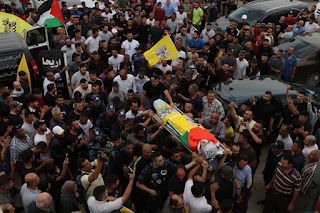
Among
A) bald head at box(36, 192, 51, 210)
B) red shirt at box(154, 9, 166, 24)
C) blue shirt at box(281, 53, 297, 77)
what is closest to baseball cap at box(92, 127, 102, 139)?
bald head at box(36, 192, 51, 210)

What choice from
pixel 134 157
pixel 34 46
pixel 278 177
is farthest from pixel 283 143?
pixel 34 46

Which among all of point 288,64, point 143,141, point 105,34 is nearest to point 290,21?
point 288,64

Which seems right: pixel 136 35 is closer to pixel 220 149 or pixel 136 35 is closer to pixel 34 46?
pixel 34 46

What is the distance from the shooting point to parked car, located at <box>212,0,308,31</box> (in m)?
14.2

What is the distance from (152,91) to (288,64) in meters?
4.68

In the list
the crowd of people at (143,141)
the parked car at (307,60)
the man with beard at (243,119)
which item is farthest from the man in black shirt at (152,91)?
the parked car at (307,60)

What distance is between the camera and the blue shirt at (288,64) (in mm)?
10781

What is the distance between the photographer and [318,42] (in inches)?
464

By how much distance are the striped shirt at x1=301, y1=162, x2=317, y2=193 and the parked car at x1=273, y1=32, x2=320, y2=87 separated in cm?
560

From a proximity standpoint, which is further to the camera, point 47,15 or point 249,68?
point 47,15

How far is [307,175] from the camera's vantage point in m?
6.35

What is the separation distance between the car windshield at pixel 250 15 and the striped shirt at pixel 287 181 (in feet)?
29.3

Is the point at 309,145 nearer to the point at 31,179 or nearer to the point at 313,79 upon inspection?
the point at 31,179

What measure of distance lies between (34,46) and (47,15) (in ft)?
5.23
